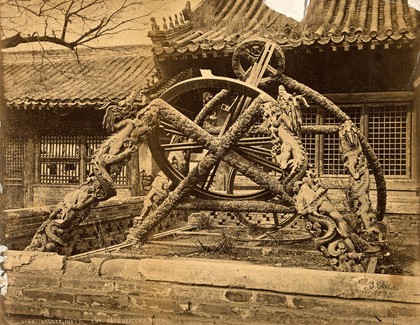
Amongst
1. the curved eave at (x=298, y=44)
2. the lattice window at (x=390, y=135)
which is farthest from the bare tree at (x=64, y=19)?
the lattice window at (x=390, y=135)

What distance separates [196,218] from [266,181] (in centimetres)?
310

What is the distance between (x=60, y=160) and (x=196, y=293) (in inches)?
281

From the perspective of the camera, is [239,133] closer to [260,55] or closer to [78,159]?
[260,55]

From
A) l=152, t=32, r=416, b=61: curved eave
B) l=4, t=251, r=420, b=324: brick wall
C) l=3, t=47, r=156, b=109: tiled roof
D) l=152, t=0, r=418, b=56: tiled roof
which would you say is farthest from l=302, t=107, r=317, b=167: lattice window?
l=4, t=251, r=420, b=324: brick wall

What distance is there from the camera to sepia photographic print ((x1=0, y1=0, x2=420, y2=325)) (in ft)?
11.6

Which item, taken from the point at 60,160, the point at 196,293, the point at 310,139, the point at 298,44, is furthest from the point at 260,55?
the point at 60,160

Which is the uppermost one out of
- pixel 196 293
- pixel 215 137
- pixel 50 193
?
pixel 215 137

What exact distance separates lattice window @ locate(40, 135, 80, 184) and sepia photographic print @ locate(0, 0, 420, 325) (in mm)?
42

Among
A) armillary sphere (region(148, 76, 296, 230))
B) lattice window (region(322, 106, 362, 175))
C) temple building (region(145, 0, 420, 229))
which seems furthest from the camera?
lattice window (region(322, 106, 362, 175))

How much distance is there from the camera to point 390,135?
7.93 metres

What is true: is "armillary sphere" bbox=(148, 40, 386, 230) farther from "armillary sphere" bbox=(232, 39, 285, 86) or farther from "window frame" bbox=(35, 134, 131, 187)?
"window frame" bbox=(35, 134, 131, 187)

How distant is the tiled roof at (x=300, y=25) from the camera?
6.94 m

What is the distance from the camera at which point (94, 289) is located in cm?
374

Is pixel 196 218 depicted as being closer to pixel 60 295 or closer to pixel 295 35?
pixel 295 35
